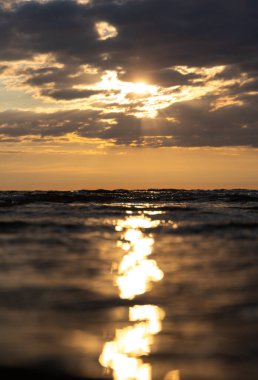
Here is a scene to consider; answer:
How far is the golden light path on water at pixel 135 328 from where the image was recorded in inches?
181

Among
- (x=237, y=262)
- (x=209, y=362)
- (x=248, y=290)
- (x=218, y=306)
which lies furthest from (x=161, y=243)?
(x=209, y=362)

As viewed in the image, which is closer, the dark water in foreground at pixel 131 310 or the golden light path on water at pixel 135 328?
the golden light path on water at pixel 135 328

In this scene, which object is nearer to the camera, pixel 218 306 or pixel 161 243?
pixel 218 306

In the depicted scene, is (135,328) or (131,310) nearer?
(135,328)

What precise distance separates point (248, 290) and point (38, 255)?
5.31m

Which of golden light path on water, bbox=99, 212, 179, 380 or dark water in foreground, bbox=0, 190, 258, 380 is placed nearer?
golden light path on water, bbox=99, 212, 179, 380

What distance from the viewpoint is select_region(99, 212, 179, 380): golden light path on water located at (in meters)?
4.59

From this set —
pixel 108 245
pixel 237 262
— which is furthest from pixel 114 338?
pixel 108 245

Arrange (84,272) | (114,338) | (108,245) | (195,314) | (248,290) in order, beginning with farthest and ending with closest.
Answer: (108,245), (84,272), (248,290), (195,314), (114,338)

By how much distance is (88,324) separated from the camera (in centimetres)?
598

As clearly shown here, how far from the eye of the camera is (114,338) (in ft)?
17.9

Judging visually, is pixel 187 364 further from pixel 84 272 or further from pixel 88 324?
pixel 84 272

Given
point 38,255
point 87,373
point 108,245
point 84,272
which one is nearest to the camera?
point 87,373

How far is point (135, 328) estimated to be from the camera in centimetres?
590
